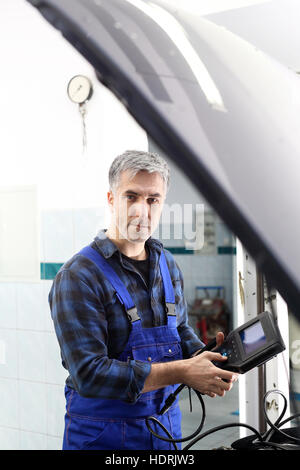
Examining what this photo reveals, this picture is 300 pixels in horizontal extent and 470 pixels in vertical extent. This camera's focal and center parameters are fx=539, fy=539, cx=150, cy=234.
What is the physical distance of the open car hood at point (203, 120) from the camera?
168 millimetres

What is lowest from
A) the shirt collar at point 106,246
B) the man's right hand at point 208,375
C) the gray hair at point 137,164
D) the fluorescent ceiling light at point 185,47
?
the man's right hand at point 208,375

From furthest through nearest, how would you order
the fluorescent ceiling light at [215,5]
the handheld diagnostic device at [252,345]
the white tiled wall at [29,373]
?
the white tiled wall at [29,373] → the fluorescent ceiling light at [215,5] → the handheld diagnostic device at [252,345]

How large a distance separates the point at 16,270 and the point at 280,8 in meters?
1.57

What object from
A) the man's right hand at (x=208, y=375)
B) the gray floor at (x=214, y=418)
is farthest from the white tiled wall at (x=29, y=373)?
the man's right hand at (x=208, y=375)

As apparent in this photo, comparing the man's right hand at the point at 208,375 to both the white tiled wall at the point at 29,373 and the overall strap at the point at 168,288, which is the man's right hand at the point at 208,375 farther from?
the white tiled wall at the point at 29,373

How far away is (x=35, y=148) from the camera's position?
94.0 inches

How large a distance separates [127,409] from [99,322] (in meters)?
0.21

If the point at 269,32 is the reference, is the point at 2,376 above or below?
below

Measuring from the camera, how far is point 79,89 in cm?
223

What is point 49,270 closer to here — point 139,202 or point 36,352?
point 36,352

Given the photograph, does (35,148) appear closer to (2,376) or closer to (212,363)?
(2,376)

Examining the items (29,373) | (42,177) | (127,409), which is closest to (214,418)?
(29,373)

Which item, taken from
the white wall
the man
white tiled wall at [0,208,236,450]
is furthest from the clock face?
the man

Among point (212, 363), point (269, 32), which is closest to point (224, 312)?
point (269, 32)
